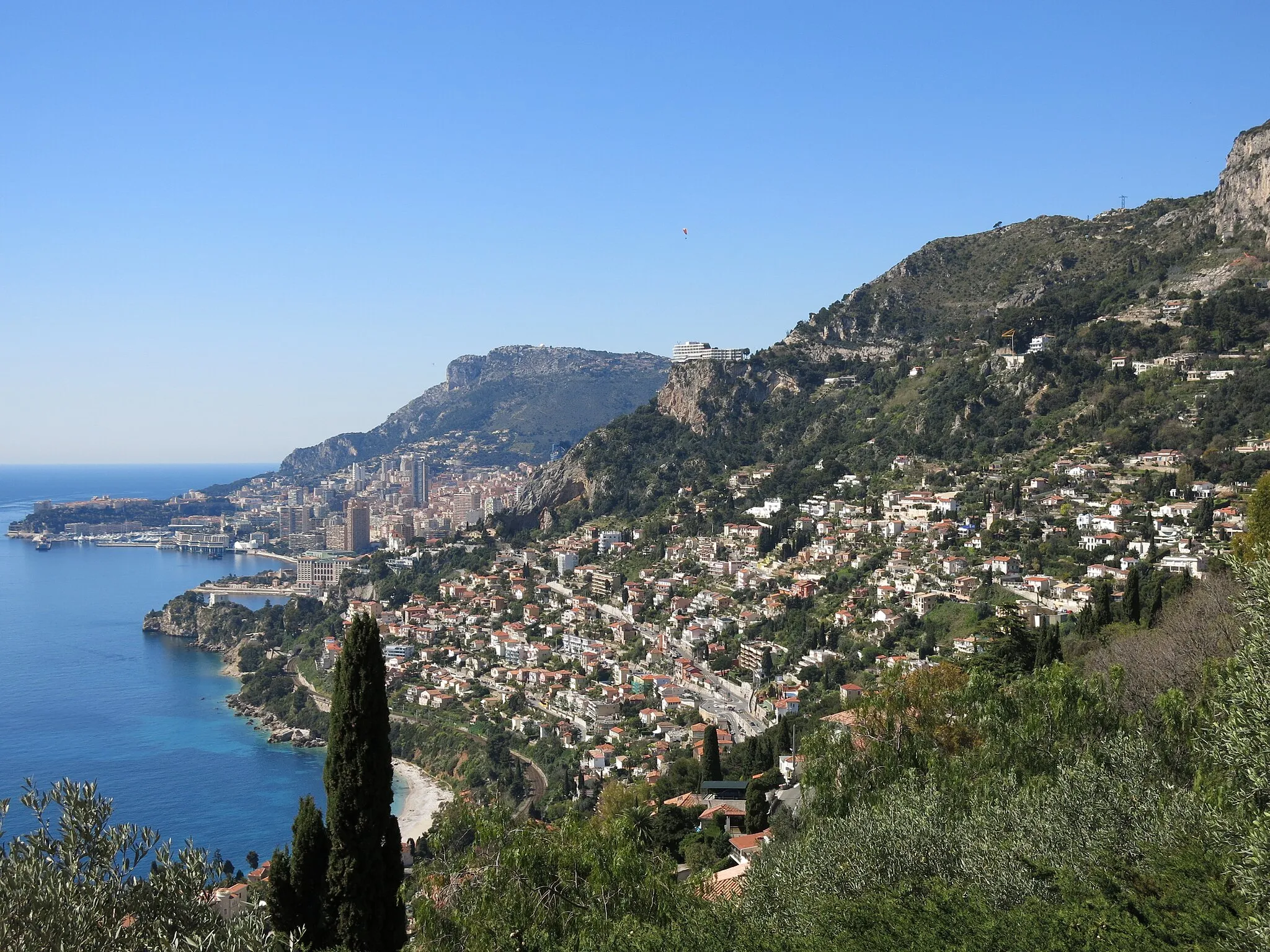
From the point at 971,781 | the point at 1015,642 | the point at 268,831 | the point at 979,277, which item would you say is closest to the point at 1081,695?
the point at 971,781

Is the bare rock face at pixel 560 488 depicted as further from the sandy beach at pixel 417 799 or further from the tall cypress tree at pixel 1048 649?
the tall cypress tree at pixel 1048 649

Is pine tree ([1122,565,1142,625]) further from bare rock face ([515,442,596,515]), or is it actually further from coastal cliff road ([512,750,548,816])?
bare rock face ([515,442,596,515])

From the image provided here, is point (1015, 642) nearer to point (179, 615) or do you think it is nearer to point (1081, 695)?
point (1081, 695)

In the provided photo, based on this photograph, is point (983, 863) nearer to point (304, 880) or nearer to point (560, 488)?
point (304, 880)

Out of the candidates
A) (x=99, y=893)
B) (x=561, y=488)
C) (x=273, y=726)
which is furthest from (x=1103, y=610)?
(x=561, y=488)

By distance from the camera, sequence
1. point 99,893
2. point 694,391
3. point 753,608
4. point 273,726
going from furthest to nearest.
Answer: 1. point 694,391
2. point 753,608
3. point 273,726
4. point 99,893

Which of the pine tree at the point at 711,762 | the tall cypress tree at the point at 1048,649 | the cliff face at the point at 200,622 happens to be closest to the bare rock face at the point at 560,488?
the cliff face at the point at 200,622

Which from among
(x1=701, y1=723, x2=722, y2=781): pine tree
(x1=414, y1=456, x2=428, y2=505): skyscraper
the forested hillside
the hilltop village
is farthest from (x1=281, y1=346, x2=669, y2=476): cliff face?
(x1=701, y1=723, x2=722, y2=781): pine tree
